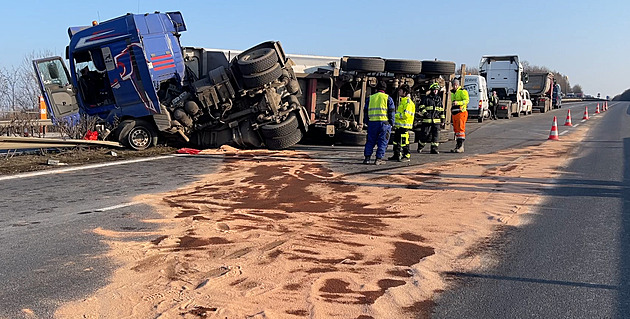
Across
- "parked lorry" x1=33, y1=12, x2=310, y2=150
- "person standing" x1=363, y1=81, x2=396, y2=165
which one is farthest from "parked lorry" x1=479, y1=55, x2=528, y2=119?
"person standing" x1=363, y1=81, x2=396, y2=165

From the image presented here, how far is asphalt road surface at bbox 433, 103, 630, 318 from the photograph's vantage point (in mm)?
3344

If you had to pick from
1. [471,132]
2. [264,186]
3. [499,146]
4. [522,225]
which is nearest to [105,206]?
[264,186]

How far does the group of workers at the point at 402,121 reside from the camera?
32.1 feet

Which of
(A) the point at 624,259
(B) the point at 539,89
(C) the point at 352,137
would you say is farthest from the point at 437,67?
(B) the point at 539,89

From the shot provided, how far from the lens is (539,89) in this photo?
3419 centimetres

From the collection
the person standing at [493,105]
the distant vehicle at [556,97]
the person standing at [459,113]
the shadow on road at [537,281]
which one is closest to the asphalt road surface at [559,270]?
the shadow on road at [537,281]

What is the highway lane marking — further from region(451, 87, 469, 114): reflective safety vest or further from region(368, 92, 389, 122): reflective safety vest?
region(451, 87, 469, 114): reflective safety vest

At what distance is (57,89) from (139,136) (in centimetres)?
215

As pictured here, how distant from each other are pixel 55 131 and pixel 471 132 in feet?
40.8

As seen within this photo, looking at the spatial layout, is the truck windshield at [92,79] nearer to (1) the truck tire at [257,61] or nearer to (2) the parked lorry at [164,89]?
(2) the parked lorry at [164,89]

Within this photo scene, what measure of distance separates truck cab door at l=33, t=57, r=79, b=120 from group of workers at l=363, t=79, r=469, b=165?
6756mm

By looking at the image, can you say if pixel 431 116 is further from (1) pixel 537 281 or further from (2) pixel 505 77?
(2) pixel 505 77

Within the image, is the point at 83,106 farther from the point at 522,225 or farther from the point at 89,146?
the point at 522,225

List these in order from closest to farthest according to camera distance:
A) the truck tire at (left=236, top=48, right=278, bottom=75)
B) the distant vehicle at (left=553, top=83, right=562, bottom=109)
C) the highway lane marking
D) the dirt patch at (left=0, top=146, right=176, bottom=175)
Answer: the highway lane marking, the dirt patch at (left=0, top=146, right=176, bottom=175), the truck tire at (left=236, top=48, right=278, bottom=75), the distant vehicle at (left=553, top=83, right=562, bottom=109)
